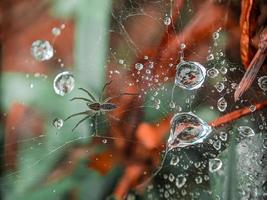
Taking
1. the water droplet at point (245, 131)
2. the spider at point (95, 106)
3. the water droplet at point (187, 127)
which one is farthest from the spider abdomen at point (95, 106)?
the water droplet at point (245, 131)

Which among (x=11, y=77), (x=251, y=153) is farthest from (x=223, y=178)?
(x=11, y=77)

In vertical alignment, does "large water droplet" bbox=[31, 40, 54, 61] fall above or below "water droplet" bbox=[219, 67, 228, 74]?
above

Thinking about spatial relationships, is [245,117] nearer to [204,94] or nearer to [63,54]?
[204,94]

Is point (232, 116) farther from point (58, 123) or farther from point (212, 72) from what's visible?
point (58, 123)

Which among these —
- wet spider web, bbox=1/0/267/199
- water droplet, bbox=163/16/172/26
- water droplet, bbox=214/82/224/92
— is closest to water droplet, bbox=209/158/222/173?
wet spider web, bbox=1/0/267/199

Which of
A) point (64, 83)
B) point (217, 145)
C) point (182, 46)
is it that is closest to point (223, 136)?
point (217, 145)

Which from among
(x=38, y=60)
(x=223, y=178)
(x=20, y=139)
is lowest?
(x=223, y=178)

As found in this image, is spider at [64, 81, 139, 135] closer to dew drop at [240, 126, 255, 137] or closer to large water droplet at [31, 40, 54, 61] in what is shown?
large water droplet at [31, 40, 54, 61]
